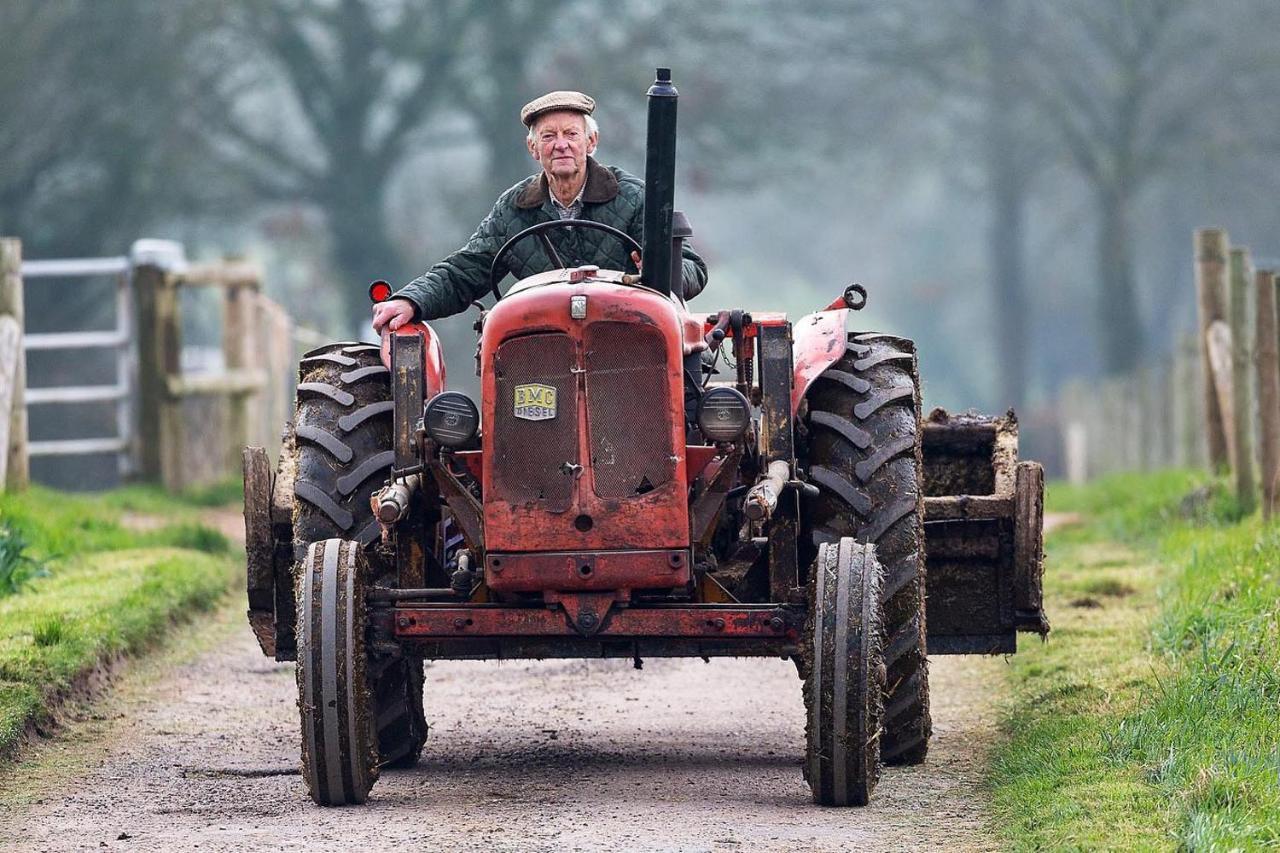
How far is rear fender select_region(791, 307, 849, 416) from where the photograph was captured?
813 centimetres

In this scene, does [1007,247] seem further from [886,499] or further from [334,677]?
[334,677]

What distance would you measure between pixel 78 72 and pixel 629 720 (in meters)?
22.5

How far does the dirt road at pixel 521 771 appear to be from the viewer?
6973mm

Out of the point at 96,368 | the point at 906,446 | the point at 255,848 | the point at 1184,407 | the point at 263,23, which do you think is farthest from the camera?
the point at 263,23

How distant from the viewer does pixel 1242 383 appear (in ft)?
48.2

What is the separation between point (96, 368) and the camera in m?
28.1

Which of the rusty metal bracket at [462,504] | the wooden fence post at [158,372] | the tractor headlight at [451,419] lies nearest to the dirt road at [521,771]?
the rusty metal bracket at [462,504]

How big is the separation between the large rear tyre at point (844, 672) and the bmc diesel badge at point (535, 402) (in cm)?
91

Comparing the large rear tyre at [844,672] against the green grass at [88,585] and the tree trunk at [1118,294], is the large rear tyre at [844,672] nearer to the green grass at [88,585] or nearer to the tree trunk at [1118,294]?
the green grass at [88,585]

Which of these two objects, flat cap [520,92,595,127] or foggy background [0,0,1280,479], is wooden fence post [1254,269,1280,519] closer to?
flat cap [520,92,595,127]

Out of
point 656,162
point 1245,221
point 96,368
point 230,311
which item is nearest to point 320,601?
point 656,162

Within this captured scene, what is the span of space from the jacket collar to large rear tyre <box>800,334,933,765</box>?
3.40 ft

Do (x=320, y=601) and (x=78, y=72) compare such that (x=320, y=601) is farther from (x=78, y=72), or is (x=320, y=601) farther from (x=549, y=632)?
(x=78, y=72)

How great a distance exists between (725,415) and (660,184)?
72cm
